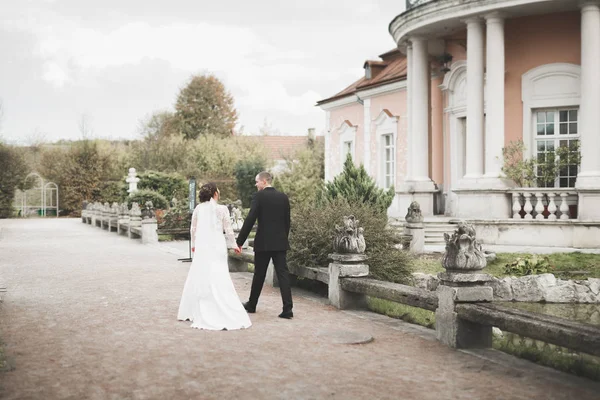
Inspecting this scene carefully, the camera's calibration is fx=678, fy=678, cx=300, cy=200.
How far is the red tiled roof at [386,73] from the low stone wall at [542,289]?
14586 mm

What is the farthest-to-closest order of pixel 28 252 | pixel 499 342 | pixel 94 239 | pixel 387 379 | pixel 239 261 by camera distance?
pixel 94 239 → pixel 28 252 → pixel 239 261 → pixel 499 342 → pixel 387 379

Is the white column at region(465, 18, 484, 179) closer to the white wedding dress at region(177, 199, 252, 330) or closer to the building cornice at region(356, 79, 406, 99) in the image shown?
the building cornice at region(356, 79, 406, 99)

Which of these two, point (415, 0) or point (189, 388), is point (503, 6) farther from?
point (189, 388)

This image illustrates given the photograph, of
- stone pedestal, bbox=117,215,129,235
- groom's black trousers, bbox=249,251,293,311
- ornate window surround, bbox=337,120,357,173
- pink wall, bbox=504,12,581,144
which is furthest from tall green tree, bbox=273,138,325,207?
groom's black trousers, bbox=249,251,293,311

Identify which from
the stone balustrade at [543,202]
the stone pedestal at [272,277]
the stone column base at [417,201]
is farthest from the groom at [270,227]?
the stone column base at [417,201]

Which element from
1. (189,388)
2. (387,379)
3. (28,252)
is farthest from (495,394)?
(28,252)

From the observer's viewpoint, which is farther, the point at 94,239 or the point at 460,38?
the point at 94,239

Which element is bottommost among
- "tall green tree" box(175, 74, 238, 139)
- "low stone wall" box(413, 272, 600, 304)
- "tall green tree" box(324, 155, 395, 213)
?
"low stone wall" box(413, 272, 600, 304)

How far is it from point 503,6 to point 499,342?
38.9 feet

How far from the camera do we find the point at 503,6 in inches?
669

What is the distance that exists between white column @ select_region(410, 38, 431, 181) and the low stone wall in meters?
8.89

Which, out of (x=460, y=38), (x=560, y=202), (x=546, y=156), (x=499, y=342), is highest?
(x=460, y=38)

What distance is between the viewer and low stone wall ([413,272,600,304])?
1149 cm

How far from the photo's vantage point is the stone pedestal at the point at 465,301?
6.82m
